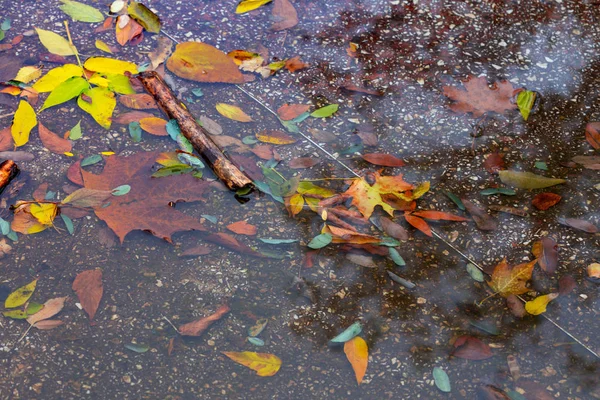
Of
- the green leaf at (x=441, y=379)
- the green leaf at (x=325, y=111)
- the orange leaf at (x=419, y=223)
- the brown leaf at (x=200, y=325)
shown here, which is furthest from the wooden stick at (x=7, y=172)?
the green leaf at (x=441, y=379)

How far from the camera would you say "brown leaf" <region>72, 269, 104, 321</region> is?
6.48 feet

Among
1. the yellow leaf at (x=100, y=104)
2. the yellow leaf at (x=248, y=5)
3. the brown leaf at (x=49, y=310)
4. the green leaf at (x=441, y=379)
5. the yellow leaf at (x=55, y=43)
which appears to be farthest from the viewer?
Result: the yellow leaf at (x=248, y=5)

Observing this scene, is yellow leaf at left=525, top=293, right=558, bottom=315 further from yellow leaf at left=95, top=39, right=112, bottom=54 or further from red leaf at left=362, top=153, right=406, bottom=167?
yellow leaf at left=95, top=39, right=112, bottom=54

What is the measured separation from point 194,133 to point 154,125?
20cm

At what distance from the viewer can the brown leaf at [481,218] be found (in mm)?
2229

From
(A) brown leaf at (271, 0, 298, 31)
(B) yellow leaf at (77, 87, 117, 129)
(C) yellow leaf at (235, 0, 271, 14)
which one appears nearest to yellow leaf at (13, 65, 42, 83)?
Answer: (B) yellow leaf at (77, 87, 117, 129)

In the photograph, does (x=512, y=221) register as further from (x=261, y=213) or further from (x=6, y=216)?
(x=6, y=216)

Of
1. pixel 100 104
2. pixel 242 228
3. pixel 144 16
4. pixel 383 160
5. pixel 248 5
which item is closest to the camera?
pixel 242 228

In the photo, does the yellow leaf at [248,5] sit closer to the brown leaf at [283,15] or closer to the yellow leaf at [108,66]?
the brown leaf at [283,15]

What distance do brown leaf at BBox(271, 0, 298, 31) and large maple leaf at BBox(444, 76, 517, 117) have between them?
32.8 inches

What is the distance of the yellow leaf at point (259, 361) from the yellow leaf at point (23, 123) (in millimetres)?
1245

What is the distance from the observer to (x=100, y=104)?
2.55m

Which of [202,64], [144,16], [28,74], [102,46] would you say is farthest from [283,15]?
[28,74]

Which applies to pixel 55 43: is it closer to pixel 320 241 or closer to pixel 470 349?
pixel 320 241
